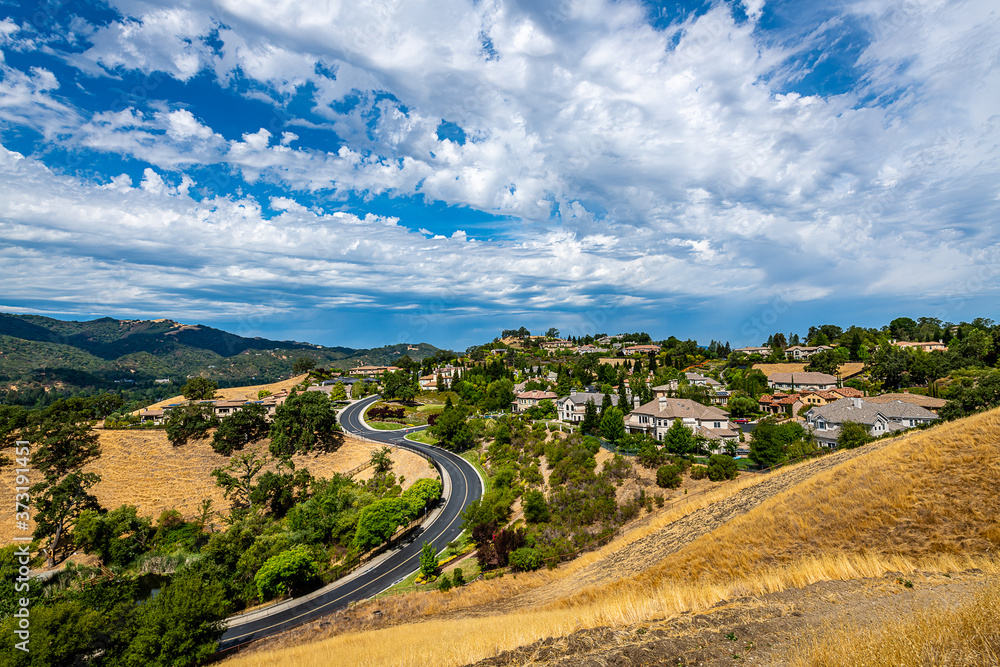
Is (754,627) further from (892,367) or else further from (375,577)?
(892,367)

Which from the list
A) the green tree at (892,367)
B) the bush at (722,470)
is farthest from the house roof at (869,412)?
the green tree at (892,367)

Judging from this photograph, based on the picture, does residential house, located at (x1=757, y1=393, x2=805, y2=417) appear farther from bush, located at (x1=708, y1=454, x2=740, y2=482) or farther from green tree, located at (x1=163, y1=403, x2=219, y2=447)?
green tree, located at (x1=163, y1=403, x2=219, y2=447)

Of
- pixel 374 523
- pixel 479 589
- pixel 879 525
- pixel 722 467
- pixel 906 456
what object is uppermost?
pixel 906 456

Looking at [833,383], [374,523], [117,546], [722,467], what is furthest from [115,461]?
[833,383]

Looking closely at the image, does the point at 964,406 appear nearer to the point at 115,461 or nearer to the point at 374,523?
the point at 374,523

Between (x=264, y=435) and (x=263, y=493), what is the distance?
2207cm

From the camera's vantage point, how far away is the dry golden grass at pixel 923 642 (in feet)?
20.4

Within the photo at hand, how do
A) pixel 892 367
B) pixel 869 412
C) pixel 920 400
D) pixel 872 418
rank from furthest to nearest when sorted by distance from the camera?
pixel 892 367, pixel 920 400, pixel 869 412, pixel 872 418

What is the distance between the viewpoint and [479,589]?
2523 cm

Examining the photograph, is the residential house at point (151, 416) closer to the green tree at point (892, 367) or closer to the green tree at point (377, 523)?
the green tree at point (377, 523)

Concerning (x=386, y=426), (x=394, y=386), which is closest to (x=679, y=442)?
(x=386, y=426)

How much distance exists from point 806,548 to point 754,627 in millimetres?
7123

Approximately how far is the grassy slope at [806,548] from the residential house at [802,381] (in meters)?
82.1

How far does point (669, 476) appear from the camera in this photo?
36.6 m
